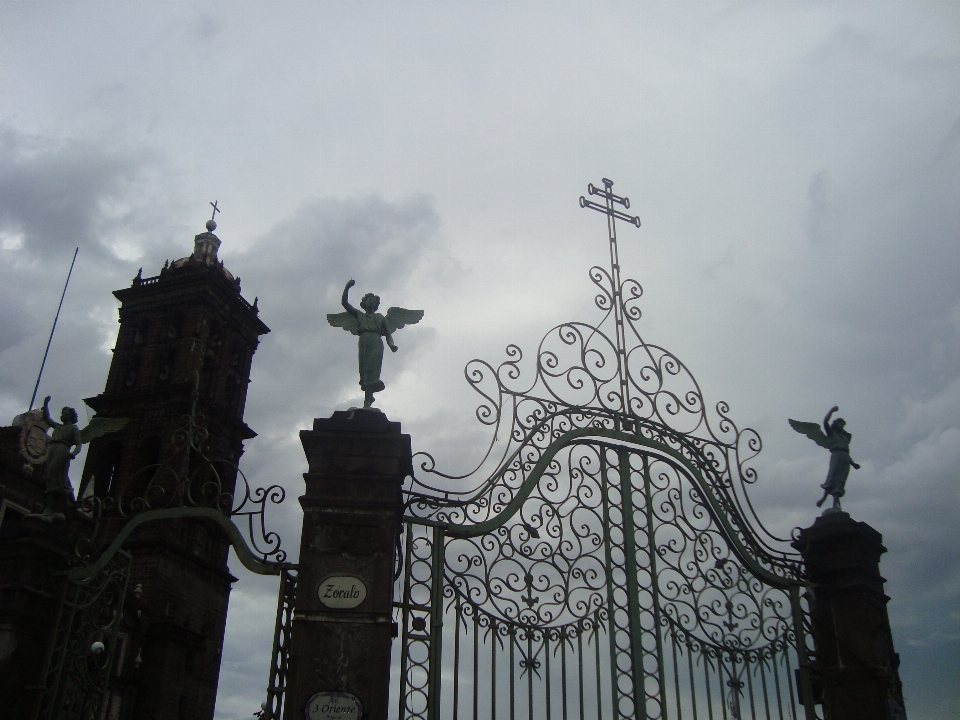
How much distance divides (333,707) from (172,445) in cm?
2461

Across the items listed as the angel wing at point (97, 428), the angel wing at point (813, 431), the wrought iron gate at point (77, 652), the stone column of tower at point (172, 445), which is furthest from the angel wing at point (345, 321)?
the stone column of tower at point (172, 445)

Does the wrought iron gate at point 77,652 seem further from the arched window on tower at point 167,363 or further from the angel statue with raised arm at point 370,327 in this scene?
the arched window on tower at point 167,363

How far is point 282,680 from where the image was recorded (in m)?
6.63

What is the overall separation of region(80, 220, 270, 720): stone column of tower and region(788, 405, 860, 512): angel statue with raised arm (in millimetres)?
18445

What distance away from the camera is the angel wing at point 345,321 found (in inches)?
316

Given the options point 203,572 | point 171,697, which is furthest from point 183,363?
point 171,697

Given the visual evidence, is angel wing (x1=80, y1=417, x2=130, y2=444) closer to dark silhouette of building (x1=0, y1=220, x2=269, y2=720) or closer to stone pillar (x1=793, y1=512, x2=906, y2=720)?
stone pillar (x1=793, y1=512, x2=906, y2=720)

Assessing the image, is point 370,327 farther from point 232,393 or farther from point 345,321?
point 232,393

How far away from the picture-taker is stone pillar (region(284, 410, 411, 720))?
21.4 ft

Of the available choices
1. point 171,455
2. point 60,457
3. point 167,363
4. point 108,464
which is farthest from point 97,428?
point 167,363

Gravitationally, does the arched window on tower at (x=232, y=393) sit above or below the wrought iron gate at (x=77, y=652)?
above

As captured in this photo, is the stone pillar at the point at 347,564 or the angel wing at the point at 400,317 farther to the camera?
the angel wing at the point at 400,317

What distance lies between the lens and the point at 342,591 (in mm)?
6855

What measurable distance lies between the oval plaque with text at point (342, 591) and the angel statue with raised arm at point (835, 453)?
5.58m
